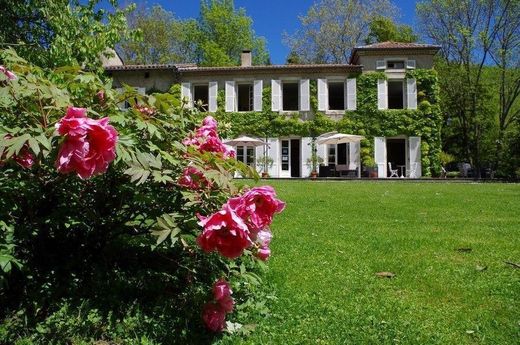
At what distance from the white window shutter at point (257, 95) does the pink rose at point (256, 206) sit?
21.4 meters

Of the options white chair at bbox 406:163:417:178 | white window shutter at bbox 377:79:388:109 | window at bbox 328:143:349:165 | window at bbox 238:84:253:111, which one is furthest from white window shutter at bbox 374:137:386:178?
window at bbox 238:84:253:111

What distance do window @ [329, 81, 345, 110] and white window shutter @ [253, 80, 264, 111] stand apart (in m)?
3.79

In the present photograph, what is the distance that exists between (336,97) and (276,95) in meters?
3.48

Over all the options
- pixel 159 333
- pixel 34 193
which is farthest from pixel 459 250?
pixel 34 193

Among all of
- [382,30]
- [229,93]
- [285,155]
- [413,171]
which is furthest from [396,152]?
[382,30]

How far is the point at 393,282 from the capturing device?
3189 millimetres

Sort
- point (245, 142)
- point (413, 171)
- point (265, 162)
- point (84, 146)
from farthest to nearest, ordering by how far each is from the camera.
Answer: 1. point (265, 162)
2. point (413, 171)
3. point (245, 142)
4. point (84, 146)

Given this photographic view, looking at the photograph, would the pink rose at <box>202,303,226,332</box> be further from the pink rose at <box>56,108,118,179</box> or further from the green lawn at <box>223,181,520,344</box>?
the pink rose at <box>56,108,118,179</box>

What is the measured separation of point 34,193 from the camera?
211 centimetres

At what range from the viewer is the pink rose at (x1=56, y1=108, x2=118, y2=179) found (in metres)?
1.53

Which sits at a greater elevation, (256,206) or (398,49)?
(398,49)

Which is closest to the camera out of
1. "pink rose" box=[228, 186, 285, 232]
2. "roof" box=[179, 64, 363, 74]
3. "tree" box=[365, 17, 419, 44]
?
"pink rose" box=[228, 186, 285, 232]

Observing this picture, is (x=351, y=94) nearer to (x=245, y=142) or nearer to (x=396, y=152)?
(x=396, y=152)

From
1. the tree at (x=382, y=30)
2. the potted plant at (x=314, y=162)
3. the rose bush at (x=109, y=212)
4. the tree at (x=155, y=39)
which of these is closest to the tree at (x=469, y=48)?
the tree at (x=382, y=30)
